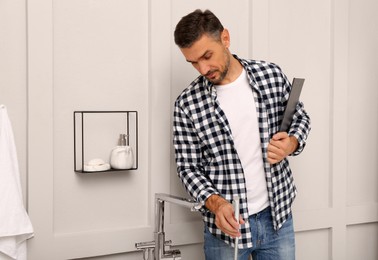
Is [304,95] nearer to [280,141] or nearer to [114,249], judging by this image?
[280,141]

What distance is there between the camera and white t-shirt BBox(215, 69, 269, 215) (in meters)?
1.74

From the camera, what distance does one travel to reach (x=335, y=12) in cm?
233

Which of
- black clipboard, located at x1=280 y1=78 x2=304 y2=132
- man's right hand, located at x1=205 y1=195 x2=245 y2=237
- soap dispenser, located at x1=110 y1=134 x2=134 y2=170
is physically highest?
black clipboard, located at x1=280 y1=78 x2=304 y2=132

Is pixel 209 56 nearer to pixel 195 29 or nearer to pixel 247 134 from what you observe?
pixel 195 29

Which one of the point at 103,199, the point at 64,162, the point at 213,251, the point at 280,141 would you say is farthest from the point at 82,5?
the point at 213,251

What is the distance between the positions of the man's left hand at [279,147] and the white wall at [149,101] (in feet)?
1.42

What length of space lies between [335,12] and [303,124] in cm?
76

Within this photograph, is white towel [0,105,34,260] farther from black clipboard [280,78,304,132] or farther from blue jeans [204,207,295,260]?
black clipboard [280,78,304,132]

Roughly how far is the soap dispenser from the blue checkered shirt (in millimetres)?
170

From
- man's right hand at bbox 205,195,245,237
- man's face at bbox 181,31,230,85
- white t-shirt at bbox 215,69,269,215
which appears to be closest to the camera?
man's right hand at bbox 205,195,245,237

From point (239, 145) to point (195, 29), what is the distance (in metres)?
0.39

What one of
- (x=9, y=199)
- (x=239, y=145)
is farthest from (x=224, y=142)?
(x=9, y=199)

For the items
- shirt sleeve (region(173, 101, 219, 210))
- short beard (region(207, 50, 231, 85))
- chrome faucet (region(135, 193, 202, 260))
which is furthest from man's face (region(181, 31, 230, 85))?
chrome faucet (region(135, 193, 202, 260))

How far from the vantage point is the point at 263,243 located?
5.81 ft
